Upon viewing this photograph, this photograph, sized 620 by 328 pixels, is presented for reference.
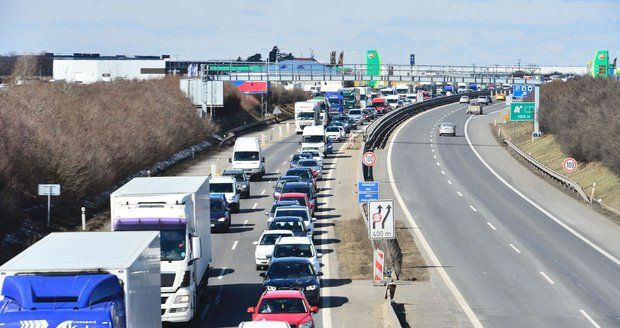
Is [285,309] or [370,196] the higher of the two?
[370,196]

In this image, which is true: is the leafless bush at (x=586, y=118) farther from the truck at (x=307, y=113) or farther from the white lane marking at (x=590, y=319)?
the white lane marking at (x=590, y=319)

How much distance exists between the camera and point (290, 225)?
121ft

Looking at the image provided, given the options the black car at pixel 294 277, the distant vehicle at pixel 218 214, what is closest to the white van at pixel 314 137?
the distant vehicle at pixel 218 214

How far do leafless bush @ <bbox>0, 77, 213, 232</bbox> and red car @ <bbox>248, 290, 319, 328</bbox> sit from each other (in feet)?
53.2

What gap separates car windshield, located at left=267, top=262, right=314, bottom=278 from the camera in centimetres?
2777

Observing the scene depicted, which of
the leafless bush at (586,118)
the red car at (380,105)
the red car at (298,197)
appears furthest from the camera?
the red car at (380,105)

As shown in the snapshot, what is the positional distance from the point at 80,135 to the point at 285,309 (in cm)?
2920

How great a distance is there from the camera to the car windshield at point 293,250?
30594mm

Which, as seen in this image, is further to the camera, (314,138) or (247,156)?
(314,138)

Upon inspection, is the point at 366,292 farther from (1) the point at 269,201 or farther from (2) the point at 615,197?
(2) the point at 615,197

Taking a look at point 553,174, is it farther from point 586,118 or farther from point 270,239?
point 270,239

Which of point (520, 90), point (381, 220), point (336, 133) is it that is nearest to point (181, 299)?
point (381, 220)

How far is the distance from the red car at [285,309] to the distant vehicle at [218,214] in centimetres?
1817

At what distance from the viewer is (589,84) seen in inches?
3233
